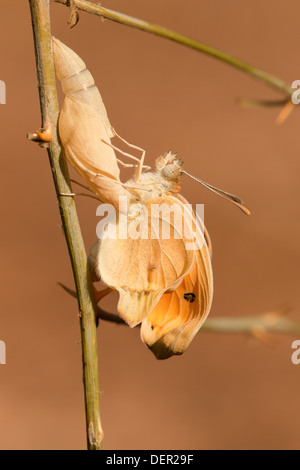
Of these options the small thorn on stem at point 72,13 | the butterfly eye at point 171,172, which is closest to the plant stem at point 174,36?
the small thorn on stem at point 72,13

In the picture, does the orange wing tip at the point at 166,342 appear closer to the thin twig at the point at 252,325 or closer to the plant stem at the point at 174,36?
the thin twig at the point at 252,325

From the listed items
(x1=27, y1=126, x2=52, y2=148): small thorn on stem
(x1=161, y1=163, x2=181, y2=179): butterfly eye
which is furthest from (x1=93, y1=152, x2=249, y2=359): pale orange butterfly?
(x1=27, y1=126, x2=52, y2=148): small thorn on stem

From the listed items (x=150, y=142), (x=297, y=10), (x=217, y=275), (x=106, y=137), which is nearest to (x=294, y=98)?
(x=106, y=137)

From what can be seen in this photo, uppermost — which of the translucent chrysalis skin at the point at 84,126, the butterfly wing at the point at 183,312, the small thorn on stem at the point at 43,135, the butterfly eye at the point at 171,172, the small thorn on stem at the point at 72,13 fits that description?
the small thorn on stem at the point at 72,13

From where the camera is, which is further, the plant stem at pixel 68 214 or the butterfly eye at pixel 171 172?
the butterfly eye at pixel 171 172

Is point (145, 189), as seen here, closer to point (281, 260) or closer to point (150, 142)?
point (150, 142)

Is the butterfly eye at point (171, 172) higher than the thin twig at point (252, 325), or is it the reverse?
the butterfly eye at point (171, 172)
